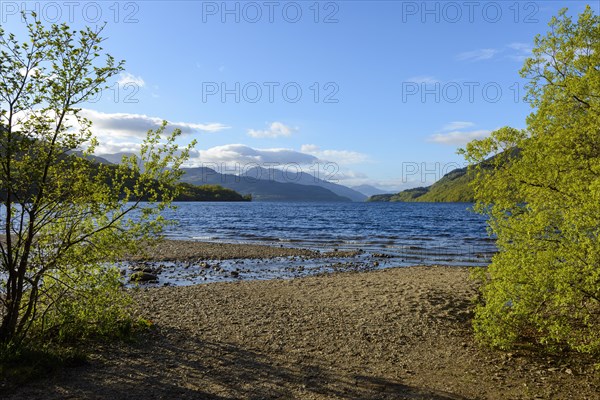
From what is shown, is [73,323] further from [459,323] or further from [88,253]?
[459,323]

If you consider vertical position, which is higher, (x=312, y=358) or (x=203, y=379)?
(x=203, y=379)

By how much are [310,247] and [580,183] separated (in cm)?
4112

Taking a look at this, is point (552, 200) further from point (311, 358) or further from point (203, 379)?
point (203, 379)

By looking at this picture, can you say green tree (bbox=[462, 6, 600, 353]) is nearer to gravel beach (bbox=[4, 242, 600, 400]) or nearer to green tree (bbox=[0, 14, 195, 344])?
gravel beach (bbox=[4, 242, 600, 400])

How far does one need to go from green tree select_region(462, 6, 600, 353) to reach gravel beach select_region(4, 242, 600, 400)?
133 cm

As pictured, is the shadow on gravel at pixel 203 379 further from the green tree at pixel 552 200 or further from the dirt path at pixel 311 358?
the green tree at pixel 552 200

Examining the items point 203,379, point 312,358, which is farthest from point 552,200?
point 203,379

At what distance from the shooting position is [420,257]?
43.7 meters

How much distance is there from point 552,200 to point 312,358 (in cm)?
887

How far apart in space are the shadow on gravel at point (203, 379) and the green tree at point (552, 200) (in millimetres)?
3990

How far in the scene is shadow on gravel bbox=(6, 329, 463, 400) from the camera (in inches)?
422

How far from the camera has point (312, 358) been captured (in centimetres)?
1366

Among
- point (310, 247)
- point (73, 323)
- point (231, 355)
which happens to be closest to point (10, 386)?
point (73, 323)

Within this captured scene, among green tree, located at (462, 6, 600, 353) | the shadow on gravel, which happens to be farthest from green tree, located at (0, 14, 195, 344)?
green tree, located at (462, 6, 600, 353)
